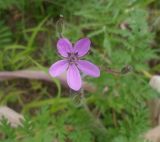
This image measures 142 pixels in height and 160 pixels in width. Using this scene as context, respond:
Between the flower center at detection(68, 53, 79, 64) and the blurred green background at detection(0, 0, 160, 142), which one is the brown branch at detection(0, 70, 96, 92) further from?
the flower center at detection(68, 53, 79, 64)

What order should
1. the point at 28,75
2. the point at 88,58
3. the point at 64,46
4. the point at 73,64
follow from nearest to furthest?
the point at 64,46, the point at 73,64, the point at 88,58, the point at 28,75

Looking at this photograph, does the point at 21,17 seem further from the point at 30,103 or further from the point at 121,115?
the point at 121,115

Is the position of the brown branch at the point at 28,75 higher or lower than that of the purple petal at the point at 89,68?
lower

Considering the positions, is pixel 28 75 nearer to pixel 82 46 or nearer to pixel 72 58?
pixel 72 58

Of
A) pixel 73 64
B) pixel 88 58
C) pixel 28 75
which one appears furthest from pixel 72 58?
pixel 28 75

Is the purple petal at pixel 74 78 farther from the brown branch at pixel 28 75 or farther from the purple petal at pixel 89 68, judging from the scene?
the brown branch at pixel 28 75

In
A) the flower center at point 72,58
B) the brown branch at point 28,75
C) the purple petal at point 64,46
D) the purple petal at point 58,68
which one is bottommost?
the brown branch at point 28,75

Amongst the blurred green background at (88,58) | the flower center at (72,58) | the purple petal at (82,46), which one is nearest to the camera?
the purple petal at (82,46)

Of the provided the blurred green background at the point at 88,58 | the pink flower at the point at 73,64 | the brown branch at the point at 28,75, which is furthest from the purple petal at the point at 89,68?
the brown branch at the point at 28,75
